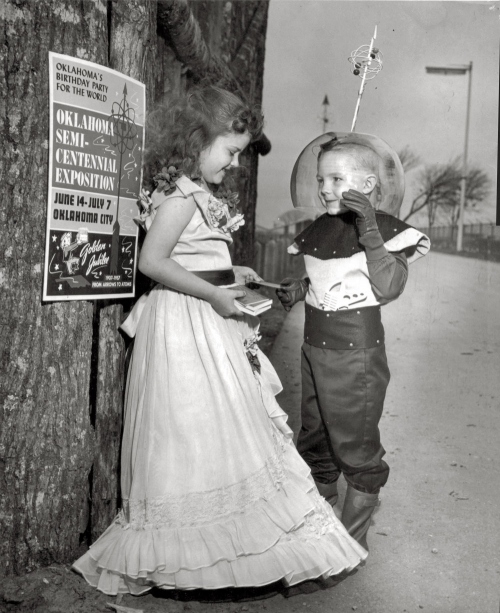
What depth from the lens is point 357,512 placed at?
2.57 m

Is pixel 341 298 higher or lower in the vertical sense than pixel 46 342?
higher

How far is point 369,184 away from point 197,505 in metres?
1.27

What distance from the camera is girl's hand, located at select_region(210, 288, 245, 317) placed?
2.25 metres

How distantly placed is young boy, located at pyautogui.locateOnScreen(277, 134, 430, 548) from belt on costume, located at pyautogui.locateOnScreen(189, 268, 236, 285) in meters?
0.30

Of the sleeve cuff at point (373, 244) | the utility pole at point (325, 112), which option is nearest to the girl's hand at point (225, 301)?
the sleeve cuff at point (373, 244)

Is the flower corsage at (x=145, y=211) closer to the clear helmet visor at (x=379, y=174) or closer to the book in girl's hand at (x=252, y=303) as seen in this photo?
the book in girl's hand at (x=252, y=303)

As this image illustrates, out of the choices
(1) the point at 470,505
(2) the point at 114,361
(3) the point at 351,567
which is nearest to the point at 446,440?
(1) the point at 470,505

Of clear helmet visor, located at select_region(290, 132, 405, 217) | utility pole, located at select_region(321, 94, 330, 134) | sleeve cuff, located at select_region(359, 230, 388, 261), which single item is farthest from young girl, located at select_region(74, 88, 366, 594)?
utility pole, located at select_region(321, 94, 330, 134)

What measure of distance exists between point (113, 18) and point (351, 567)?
6.86ft

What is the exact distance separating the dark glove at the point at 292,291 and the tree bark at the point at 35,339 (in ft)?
2.52

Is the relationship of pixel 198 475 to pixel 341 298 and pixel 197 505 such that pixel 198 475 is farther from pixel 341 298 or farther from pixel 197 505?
pixel 341 298

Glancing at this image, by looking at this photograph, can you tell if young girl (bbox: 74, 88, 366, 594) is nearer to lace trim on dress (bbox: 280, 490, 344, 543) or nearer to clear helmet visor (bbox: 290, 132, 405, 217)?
lace trim on dress (bbox: 280, 490, 344, 543)

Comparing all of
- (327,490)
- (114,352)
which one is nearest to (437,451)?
(327,490)

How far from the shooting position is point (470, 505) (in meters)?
3.04
